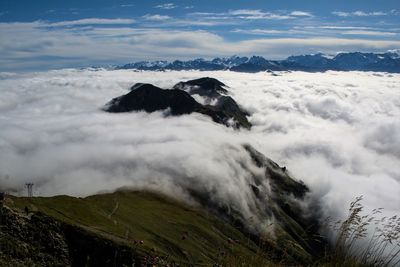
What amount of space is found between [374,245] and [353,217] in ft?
7.24

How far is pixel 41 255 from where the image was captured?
16047 millimetres

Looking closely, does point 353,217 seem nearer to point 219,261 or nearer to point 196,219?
point 219,261

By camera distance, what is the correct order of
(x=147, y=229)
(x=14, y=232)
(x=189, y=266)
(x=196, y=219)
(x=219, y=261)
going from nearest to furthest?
(x=219, y=261) → (x=14, y=232) → (x=189, y=266) → (x=147, y=229) → (x=196, y=219)

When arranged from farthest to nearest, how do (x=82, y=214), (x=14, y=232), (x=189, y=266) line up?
(x=82, y=214), (x=189, y=266), (x=14, y=232)

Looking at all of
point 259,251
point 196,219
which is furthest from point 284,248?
point 196,219

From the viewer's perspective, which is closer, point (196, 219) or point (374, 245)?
point (374, 245)

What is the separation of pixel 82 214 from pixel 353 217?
10000 cm

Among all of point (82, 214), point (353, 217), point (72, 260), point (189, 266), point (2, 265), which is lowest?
point (82, 214)

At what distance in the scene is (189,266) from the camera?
62.4 ft

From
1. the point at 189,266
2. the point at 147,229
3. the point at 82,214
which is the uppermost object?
the point at 189,266

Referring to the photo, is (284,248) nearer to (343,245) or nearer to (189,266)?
(343,245)

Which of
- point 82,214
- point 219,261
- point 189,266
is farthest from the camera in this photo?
point 82,214

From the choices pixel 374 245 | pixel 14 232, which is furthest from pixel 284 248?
pixel 14 232

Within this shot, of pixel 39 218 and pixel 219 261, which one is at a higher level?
pixel 219 261
